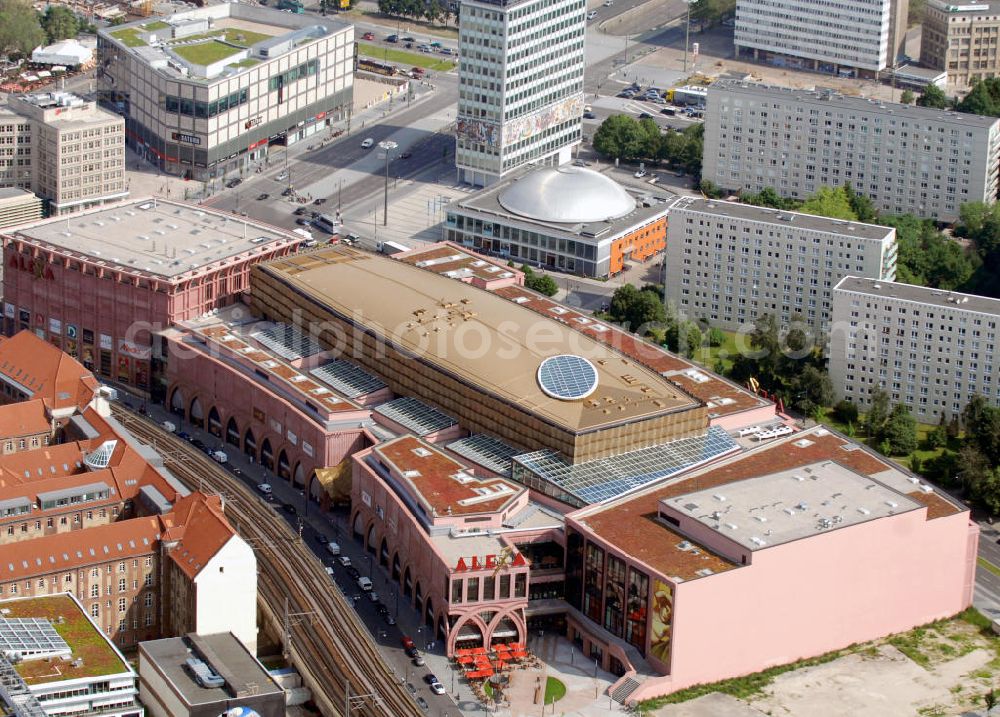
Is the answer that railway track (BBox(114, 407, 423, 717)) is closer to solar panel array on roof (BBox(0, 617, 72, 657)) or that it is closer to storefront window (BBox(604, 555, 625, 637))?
solar panel array on roof (BBox(0, 617, 72, 657))

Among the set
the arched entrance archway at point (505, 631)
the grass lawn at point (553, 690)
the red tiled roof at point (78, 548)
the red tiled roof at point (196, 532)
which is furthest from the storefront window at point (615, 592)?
the red tiled roof at point (78, 548)

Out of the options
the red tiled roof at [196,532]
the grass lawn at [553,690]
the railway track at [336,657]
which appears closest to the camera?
the railway track at [336,657]

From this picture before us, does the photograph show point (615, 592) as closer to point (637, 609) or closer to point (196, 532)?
point (637, 609)

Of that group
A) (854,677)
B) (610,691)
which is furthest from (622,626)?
(854,677)

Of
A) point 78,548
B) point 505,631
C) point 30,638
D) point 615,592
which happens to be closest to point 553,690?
point 505,631

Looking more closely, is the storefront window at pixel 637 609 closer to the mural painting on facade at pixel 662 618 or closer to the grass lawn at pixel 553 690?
the mural painting on facade at pixel 662 618

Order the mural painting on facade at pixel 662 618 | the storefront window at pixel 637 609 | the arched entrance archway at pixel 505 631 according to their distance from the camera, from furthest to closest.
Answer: the arched entrance archway at pixel 505 631 → the storefront window at pixel 637 609 → the mural painting on facade at pixel 662 618

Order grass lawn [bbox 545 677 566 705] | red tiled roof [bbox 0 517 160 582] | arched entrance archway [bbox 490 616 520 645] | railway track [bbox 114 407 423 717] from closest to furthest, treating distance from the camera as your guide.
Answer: railway track [bbox 114 407 423 717] < red tiled roof [bbox 0 517 160 582] < grass lawn [bbox 545 677 566 705] < arched entrance archway [bbox 490 616 520 645]

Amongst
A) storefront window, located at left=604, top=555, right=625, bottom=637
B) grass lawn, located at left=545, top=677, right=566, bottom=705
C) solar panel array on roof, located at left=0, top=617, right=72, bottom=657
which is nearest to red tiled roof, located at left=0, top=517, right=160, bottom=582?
solar panel array on roof, located at left=0, top=617, right=72, bottom=657
